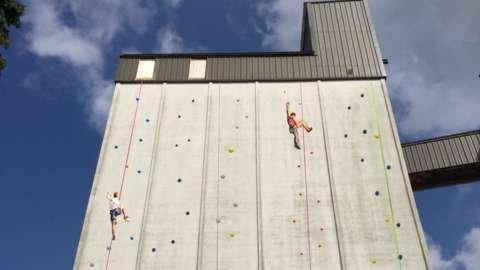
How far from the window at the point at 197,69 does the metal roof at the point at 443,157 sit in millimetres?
6686

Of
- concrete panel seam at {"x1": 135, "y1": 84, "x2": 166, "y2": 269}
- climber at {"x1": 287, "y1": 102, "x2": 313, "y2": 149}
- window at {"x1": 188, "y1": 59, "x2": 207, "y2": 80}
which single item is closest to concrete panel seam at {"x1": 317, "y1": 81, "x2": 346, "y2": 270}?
climber at {"x1": 287, "y1": 102, "x2": 313, "y2": 149}

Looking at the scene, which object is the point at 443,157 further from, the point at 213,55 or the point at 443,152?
the point at 213,55

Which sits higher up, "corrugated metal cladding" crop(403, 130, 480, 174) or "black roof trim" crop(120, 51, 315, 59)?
"black roof trim" crop(120, 51, 315, 59)

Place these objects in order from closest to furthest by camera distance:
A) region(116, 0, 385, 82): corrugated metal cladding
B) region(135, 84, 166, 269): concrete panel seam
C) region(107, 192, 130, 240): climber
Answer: region(135, 84, 166, 269): concrete panel seam < region(107, 192, 130, 240): climber < region(116, 0, 385, 82): corrugated metal cladding

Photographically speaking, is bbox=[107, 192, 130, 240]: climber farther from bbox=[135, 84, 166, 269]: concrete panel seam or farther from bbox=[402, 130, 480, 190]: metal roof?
bbox=[402, 130, 480, 190]: metal roof

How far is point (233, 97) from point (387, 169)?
16.6ft

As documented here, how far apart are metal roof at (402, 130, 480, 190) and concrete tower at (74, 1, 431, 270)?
1295mm

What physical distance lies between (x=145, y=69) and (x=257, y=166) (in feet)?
17.4

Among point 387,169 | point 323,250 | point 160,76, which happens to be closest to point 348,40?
point 387,169

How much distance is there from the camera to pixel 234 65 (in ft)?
54.3

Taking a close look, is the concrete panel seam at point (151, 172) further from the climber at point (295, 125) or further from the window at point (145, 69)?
the climber at point (295, 125)

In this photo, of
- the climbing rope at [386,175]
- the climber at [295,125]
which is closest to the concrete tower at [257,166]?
the climbing rope at [386,175]

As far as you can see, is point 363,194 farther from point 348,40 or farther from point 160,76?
point 160,76

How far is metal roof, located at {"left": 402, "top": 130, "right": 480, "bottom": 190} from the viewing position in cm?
1517
